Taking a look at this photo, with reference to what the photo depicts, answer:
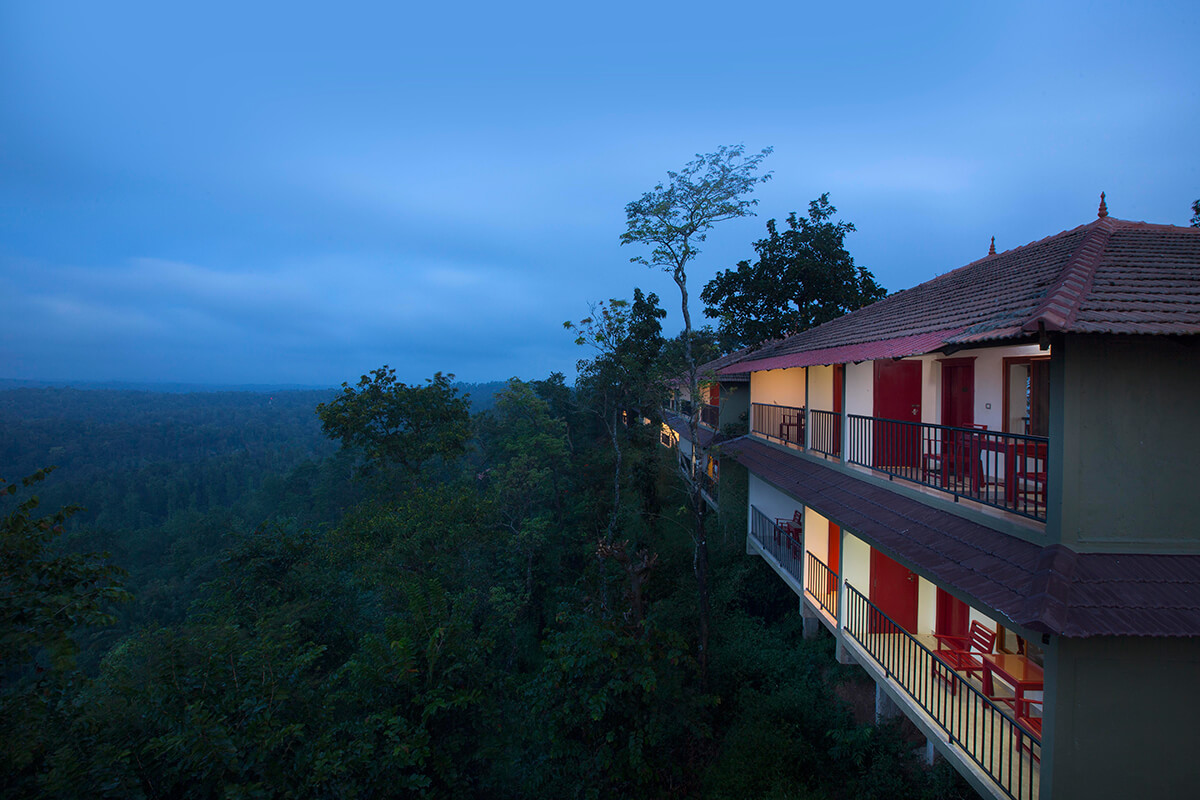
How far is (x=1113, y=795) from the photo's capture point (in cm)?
443

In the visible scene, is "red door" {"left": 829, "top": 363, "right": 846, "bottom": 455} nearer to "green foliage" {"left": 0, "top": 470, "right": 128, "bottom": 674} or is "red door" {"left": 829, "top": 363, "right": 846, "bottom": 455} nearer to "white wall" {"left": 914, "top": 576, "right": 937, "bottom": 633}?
"white wall" {"left": 914, "top": 576, "right": 937, "bottom": 633}

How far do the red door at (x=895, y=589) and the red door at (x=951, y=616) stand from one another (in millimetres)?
392

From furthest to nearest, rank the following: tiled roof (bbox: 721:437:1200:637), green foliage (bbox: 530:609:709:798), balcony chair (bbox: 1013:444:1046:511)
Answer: green foliage (bbox: 530:609:709:798) < balcony chair (bbox: 1013:444:1046:511) < tiled roof (bbox: 721:437:1200:637)

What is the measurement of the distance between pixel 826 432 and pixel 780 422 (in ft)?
10.0

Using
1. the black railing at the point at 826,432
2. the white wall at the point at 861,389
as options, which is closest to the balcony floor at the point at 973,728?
the black railing at the point at 826,432

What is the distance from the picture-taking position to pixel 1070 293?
493 centimetres

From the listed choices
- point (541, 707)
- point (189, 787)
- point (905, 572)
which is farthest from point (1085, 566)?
point (189, 787)

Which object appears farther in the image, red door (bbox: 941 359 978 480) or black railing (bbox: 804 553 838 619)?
black railing (bbox: 804 553 838 619)

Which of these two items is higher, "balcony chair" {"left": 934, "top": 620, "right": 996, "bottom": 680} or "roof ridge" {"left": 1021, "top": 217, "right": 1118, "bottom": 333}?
"roof ridge" {"left": 1021, "top": 217, "right": 1118, "bottom": 333}

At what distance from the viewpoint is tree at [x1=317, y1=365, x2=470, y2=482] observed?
20703 mm

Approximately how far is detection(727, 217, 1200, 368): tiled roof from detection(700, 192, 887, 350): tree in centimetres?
1068

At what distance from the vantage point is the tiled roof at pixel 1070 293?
4.52 m

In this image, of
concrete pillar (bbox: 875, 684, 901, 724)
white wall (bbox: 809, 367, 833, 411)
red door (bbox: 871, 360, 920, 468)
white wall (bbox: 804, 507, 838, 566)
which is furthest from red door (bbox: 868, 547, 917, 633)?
white wall (bbox: 809, 367, 833, 411)

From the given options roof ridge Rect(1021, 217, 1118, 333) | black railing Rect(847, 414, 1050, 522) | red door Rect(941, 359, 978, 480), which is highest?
roof ridge Rect(1021, 217, 1118, 333)
